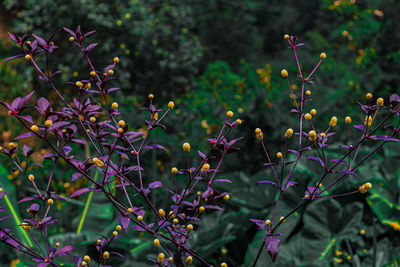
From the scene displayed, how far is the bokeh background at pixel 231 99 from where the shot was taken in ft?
5.51

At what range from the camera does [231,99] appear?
3.19 meters

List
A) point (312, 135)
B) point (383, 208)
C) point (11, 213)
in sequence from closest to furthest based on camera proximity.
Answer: point (312, 135), point (11, 213), point (383, 208)

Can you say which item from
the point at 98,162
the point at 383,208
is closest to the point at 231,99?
the point at 383,208

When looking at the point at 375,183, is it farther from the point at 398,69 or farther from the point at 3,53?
the point at 3,53

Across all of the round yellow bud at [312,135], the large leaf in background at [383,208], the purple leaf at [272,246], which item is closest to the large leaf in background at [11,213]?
the purple leaf at [272,246]

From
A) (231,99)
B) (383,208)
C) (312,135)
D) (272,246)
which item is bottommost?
(231,99)

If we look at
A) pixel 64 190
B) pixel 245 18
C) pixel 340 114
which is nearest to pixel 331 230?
pixel 340 114

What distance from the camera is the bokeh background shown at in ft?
5.51

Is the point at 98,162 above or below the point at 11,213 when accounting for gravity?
above

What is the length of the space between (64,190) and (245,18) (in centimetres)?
517

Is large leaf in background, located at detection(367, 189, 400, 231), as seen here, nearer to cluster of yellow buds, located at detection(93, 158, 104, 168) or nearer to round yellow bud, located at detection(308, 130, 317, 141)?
round yellow bud, located at detection(308, 130, 317, 141)

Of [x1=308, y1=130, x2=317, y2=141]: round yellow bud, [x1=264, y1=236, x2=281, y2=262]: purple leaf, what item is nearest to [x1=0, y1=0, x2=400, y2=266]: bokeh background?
[x1=264, y1=236, x2=281, y2=262]: purple leaf

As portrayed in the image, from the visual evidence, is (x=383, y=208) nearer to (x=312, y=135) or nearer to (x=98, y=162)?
(x=312, y=135)

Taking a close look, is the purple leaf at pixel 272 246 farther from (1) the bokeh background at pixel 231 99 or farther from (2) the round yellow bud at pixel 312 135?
(1) the bokeh background at pixel 231 99
